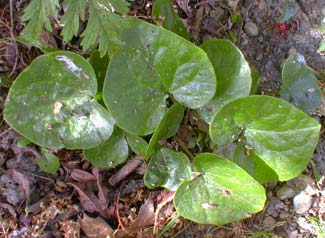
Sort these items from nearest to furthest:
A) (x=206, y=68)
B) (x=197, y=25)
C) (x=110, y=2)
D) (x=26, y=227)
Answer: (x=110, y=2) → (x=206, y=68) → (x=26, y=227) → (x=197, y=25)

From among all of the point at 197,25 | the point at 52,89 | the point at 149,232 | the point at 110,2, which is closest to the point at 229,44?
the point at 197,25

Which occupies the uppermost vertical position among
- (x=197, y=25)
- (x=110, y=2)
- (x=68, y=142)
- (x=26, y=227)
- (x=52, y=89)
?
(x=110, y=2)

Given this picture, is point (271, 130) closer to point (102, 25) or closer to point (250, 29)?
point (250, 29)

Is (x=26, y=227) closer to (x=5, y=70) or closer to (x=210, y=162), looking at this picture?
(x=5, y=70)

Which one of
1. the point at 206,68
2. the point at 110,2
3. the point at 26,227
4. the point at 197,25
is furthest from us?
the point at 197,25

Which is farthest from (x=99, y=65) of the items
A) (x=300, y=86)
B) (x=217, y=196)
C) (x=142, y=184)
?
(x=300, y=86)

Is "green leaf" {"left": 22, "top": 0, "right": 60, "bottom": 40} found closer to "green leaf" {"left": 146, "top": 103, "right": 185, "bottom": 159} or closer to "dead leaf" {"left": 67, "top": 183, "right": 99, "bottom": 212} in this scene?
"green leaf" {"left": 146, "top": 103, "right": 185, "bottom": 159}
